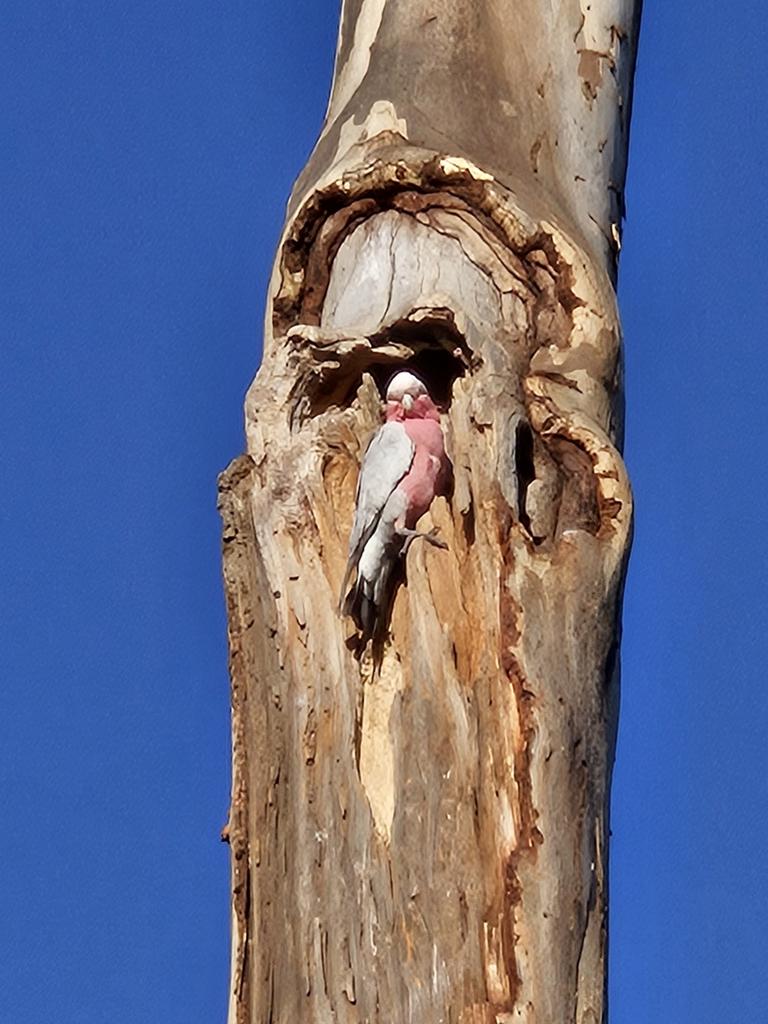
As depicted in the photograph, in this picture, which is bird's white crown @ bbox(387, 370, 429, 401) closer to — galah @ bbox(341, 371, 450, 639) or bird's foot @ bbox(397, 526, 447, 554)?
galah @ bbox(341, 371, 450, 639)

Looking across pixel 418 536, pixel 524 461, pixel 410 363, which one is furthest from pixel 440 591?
pixel 410 363

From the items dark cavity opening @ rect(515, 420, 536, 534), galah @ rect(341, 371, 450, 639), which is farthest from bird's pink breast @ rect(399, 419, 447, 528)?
dark cavity opening @ rect(515, 420, 536, 534)

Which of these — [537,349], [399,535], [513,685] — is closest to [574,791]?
[513,685]

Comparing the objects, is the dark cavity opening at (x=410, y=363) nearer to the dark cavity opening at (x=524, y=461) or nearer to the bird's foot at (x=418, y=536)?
the dark cavity opening at (x=524, y=461)

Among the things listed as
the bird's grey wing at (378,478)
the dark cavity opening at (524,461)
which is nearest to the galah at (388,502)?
the bird's grey wing at (378,478)

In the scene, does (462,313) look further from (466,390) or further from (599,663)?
(599,663)

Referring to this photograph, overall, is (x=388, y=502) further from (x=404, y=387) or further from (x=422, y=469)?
(x=404, y=387)

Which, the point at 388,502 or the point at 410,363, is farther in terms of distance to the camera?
the point at 410,363

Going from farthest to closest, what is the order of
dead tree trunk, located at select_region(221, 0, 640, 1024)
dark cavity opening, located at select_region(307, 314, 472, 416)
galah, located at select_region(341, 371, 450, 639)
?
dark cavity opening, located at select_region(307, 314, 472, 416)
galah, located at select_region(341, 371, 450, 639)
dead tree trunk, located at select_region(221, 0, 640, 1024)
